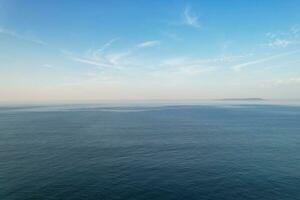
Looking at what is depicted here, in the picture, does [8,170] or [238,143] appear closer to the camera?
[8,170]

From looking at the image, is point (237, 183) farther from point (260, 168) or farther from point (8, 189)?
point (8, 189)

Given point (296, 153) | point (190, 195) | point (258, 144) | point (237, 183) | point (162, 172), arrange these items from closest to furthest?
point (190, 195) → point (237, 183) → point (162, 172) → point (296, 153) → point (258, 144)

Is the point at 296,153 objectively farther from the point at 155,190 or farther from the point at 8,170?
the point at 8,170

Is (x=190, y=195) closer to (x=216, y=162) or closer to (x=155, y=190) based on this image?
(x=155, y=190)

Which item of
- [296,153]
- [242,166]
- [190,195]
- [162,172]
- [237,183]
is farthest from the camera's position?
[296,153]

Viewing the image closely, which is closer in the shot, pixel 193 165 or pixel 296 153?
pixel 193 165

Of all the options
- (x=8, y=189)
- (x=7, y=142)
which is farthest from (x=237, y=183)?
(x=7, y=142)

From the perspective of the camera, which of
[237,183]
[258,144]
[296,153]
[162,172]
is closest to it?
[237,183]

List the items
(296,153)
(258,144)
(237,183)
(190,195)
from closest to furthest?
(190,195), (237,183), (296,153), (258,144)

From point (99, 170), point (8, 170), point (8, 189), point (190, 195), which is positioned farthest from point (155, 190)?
point (8, 170)
